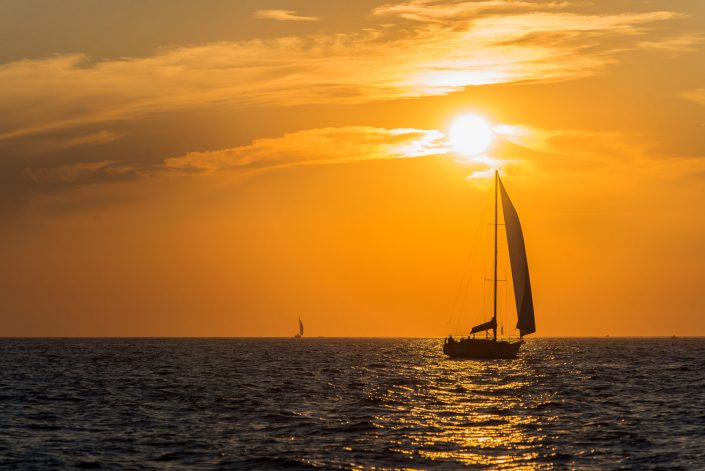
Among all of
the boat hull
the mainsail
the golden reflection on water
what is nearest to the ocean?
A: the golden reflection on water

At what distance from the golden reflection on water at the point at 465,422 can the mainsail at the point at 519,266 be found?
38841 millimetres

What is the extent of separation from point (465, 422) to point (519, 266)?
70704 mm

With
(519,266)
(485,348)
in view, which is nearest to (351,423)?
(485,348)

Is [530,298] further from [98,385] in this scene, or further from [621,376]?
[98,385]

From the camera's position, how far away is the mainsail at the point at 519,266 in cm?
11769

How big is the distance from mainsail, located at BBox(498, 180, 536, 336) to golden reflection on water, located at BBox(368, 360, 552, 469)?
38841mm

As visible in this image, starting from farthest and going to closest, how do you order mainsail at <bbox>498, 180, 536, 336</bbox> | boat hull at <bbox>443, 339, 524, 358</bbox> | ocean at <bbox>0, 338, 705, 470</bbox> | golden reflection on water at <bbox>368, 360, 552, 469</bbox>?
mainsail at <bbox>498, 180, 536, 336</bbox> < boat hull at <bbox>443, 339, 524, 358</bbox> < golden reflection on water at <bbox>368, 360, 552, 469</bbox> < ocean at <bbox>0, 338, 705, 470</bbox>

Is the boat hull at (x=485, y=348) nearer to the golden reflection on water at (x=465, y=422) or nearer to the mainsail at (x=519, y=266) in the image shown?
Result: the mainsail at (x=519, y=266)

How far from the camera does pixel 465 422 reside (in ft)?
161

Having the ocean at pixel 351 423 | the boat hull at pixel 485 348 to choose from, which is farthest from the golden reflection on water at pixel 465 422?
the boat hull at pixel 485 348

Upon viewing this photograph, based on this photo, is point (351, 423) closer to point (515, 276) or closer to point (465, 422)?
point (465, 422)

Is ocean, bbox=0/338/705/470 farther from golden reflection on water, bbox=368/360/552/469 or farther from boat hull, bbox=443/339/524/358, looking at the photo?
boat hull, bbox=443/339/524/358

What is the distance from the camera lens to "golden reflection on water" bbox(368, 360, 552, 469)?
127ft

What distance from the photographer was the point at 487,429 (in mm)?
46406
